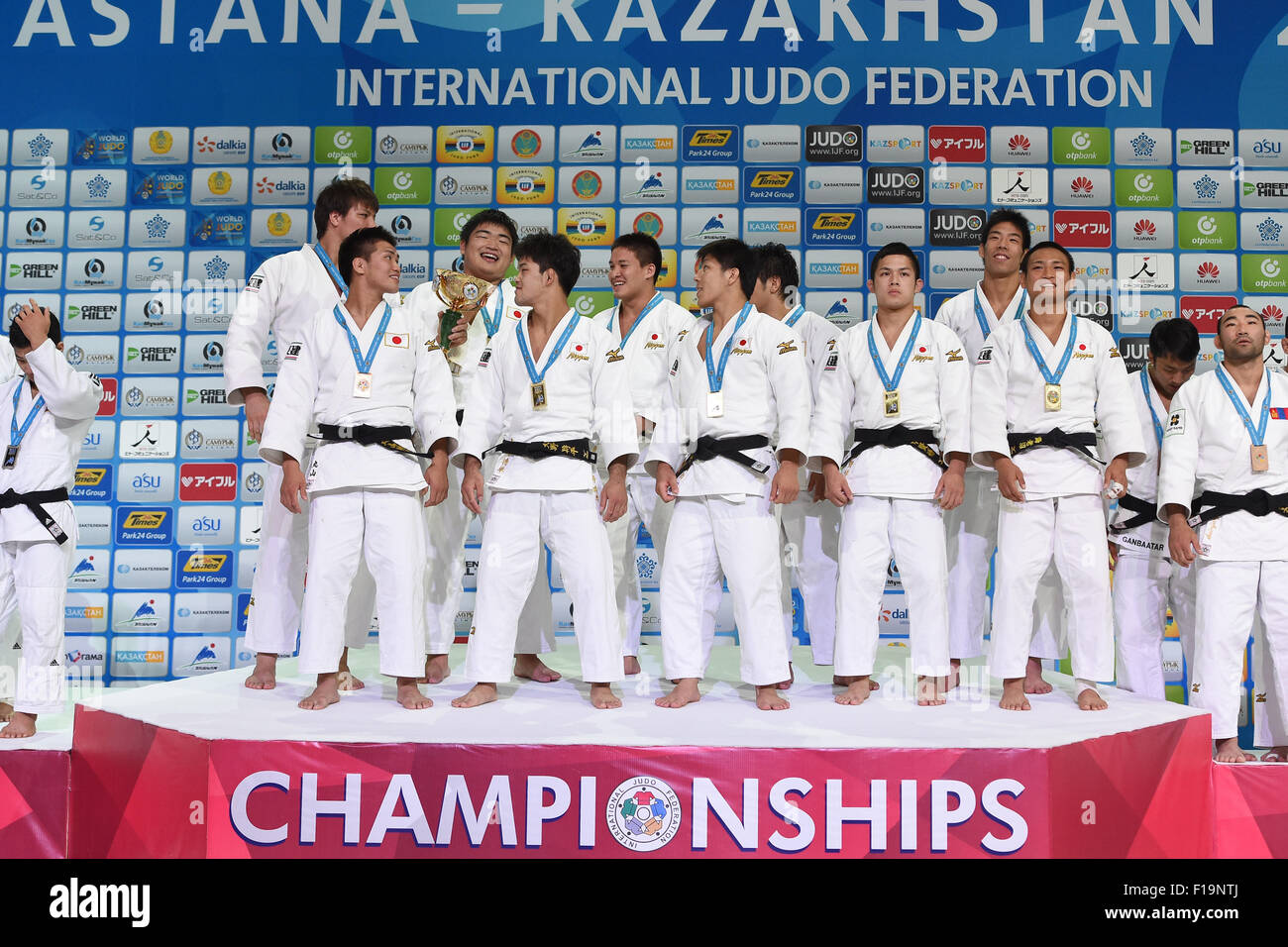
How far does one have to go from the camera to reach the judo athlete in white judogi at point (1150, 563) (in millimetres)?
4930

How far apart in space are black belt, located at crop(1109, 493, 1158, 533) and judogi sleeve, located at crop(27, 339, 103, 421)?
4475mm

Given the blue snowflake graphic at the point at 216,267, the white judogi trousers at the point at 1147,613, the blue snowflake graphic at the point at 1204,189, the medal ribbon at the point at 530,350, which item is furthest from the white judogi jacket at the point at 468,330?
the blue snowflake graphic at the point at 1204,189

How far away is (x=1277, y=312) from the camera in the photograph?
639 centimetres

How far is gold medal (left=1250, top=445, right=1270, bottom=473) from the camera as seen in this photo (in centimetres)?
435

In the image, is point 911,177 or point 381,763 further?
point 911,177

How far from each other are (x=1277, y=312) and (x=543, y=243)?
4.71 meters

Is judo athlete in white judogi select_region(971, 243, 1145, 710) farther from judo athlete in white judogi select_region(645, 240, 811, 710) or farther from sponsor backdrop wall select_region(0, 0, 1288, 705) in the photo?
sponsor backdrop wall select_region(0, 0, 1288, 705)

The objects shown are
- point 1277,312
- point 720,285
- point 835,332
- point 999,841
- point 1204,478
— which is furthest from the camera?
point 1277,312

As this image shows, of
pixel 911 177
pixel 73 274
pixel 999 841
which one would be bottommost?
pixel 999 841

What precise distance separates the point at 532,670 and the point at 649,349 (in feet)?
4.90

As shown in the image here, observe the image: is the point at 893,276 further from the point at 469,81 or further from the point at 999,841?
the point at 469,81

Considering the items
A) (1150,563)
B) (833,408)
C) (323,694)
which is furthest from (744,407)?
(1150,563)

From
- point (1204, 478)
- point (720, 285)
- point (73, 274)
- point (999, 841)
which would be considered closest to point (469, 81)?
point (73, 274)

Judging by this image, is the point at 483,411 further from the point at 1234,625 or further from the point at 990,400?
the point at 1234,625
